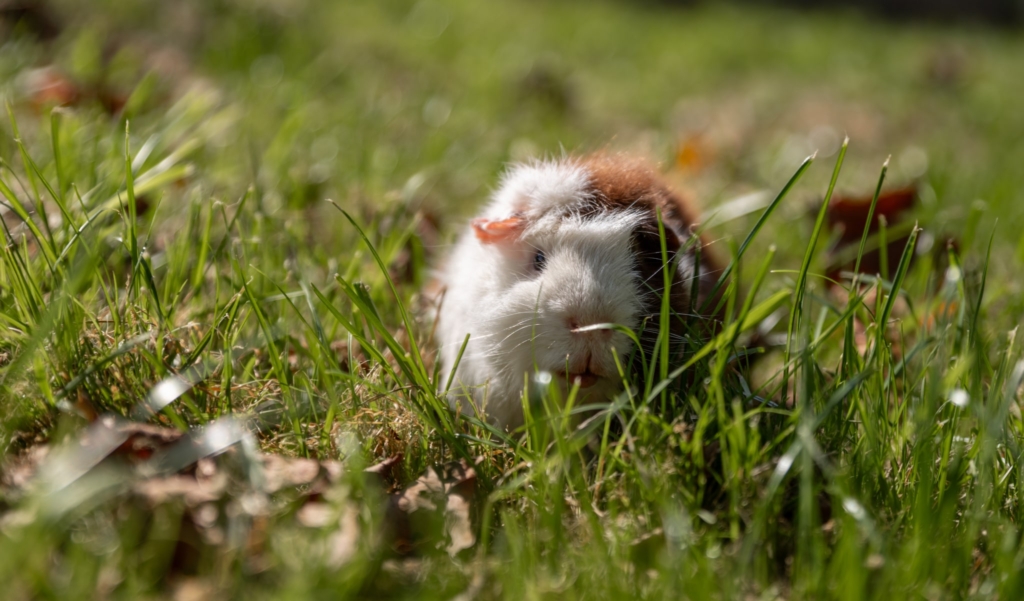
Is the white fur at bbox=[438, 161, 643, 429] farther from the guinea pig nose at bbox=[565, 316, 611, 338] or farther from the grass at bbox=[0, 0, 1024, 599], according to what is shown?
the grass at bbox=[0, 0, 1024, 599]

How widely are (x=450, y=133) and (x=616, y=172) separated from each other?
→ 8.71ft

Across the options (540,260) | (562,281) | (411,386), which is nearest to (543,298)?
(562,281)

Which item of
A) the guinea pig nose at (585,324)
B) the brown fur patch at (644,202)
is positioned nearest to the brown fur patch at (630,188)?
the brown fur patch at (644,202)

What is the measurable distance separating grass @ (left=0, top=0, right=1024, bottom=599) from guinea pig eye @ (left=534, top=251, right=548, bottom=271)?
40cm

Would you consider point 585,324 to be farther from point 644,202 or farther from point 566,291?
point 644,202

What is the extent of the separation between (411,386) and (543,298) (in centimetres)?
42

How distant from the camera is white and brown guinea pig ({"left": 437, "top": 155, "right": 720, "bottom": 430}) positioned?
6.68 feet

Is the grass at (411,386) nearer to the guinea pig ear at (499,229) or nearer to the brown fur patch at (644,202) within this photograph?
the brown fur patch at (644,202)

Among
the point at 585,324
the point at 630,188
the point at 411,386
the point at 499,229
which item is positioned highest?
the point at 630,188

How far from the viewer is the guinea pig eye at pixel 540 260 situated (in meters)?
2.22

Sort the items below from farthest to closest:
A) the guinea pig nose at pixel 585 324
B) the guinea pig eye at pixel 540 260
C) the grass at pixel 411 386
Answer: the guinea pig eye at pixel 540 260 < the guinea pig nose at pixel 585 324 < the grass at pixel 411 386

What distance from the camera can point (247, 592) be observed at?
4.66 feet

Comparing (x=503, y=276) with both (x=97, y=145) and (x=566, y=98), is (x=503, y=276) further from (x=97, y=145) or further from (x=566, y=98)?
(x=566, y=98)

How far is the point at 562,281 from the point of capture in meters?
2.08
